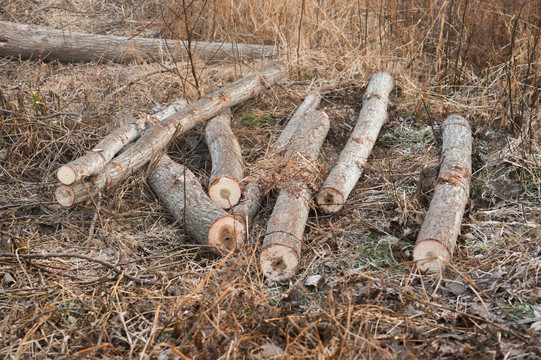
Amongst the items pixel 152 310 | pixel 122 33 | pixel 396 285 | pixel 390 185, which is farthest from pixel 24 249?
pixel 122 33

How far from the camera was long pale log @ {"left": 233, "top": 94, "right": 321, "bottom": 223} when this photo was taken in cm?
398

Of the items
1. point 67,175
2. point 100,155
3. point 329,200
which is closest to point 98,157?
point 100,155

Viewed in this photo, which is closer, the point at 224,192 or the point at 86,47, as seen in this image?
the point at 224,192

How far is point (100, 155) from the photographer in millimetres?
4059

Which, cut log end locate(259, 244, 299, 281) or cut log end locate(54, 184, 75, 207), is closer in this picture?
cut log end locate(259, 244, 299, 281)

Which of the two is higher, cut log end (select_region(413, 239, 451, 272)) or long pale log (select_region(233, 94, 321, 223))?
cut log end (select_region(413, 239, 451, 272))

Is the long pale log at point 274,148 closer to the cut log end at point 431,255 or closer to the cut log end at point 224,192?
the cut log end at point 224,192

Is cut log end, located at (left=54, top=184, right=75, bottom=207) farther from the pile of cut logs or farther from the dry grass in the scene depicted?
the dry grass

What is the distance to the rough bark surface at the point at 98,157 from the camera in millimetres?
3707

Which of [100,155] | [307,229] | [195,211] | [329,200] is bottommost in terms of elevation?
[307,229]

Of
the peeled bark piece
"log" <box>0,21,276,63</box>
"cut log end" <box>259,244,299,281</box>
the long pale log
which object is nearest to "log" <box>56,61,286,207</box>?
the long pale log

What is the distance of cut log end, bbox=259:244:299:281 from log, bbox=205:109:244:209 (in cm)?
51

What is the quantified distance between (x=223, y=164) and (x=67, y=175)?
1.21 metres

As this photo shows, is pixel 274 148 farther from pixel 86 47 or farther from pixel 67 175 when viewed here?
pixel 86 47
